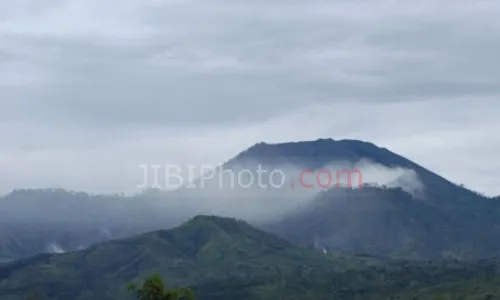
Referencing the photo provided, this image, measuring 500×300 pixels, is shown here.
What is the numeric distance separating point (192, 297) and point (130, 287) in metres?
7.28

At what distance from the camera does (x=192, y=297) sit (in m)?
112

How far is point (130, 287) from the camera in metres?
110

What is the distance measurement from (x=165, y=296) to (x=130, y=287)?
14.9 ft

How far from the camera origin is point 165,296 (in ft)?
357

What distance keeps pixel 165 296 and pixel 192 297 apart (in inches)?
170
